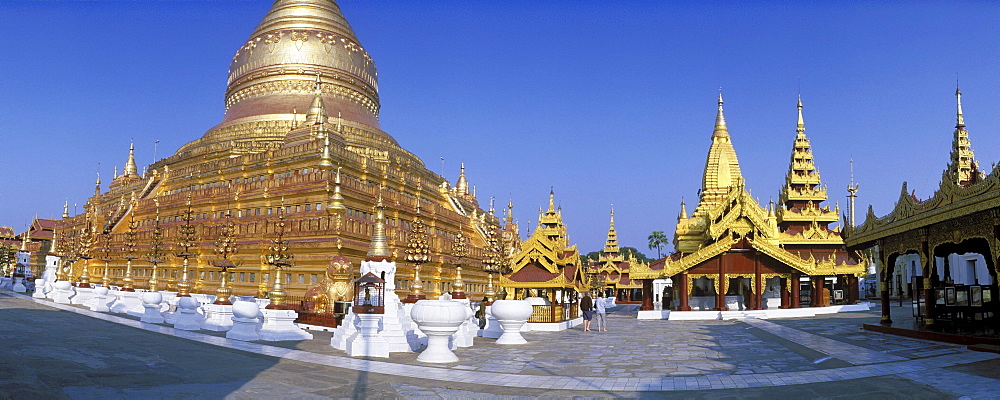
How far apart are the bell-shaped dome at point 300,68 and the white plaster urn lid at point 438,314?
113 feet

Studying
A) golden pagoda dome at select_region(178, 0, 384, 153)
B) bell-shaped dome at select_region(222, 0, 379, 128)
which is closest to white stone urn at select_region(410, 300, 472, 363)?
golden pagoda dome at select_region(178, 0, 384, 153)

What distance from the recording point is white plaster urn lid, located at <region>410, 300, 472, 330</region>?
14148 mm

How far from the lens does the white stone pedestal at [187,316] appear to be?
2133 cm

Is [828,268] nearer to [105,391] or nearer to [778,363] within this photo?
→ [778,363]

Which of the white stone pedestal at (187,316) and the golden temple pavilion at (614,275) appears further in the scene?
the golden temple pavilion at (614,275)

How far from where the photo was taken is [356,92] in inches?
1977

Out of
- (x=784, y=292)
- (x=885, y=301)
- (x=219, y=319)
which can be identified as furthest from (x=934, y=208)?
(x=219, y=319)

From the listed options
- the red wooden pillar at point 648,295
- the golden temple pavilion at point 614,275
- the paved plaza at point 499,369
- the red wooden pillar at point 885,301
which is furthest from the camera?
the golden temple pavilion at point 614,275

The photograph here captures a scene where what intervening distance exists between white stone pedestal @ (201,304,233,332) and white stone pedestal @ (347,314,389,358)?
770cm

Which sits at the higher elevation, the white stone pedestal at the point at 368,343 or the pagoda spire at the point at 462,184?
the pagoda spire at the point at 462,184

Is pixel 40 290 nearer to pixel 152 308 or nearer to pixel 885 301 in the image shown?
pixel 152 308

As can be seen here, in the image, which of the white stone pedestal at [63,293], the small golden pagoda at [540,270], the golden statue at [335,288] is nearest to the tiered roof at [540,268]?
the small golden pagoda at [540,270]

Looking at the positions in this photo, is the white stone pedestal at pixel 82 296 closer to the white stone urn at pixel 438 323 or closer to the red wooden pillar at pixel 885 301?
the white stone urn at pixel 438 323

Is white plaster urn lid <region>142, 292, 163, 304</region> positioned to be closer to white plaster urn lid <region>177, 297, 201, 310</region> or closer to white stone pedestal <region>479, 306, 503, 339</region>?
white plaster urn lid <region>177, 297, 201, 310</region>
